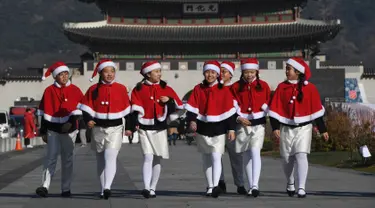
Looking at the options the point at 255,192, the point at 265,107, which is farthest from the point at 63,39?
the point at 255,192

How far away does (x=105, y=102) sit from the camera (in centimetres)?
1441

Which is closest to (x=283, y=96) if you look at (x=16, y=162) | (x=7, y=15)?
(x=16, y=162)

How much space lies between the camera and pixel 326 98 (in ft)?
151

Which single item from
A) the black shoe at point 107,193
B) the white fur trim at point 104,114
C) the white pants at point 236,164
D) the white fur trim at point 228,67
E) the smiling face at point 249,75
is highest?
the white fur trim at point 228,67

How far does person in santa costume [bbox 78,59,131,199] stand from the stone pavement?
1.50ft

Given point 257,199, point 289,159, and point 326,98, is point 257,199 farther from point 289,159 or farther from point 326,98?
point 326,98

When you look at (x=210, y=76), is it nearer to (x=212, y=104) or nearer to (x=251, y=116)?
(x=212, y=104)

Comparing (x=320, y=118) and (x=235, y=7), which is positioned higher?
(x=235, y=7)

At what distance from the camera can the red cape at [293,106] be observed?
47.3 feet

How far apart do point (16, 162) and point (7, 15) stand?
581ft

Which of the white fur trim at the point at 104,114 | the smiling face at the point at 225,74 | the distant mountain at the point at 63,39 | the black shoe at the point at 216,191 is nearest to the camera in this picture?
the black shoe at the point at 216,191

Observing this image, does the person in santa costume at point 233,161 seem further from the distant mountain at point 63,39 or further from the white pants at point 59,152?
the distant mountain at point 63,39

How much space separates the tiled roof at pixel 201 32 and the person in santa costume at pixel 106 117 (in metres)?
48.9

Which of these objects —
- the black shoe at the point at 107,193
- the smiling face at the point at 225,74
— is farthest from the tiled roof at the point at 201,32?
the black shoe at the point at 107,193
